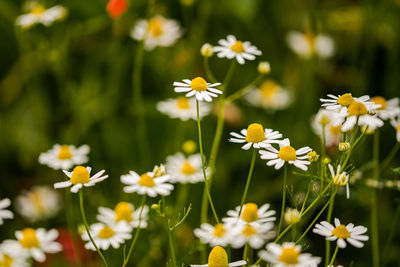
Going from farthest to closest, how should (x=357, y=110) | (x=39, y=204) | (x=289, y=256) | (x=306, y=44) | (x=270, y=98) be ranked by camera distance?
1. (x=306, y=44)
2. (x=270, y=98)
3. (x=39, y=204)
4. (x=357, y=110)
5. (x=289, y=256)

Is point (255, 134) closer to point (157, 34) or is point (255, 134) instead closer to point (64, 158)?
point (64, 158)

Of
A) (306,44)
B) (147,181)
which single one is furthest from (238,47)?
(306,44)

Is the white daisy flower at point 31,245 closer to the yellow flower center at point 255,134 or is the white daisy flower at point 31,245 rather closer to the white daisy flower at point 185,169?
the white daisy flower at point 185,169

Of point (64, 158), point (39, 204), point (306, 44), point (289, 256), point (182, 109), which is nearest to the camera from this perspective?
point (289, 256)

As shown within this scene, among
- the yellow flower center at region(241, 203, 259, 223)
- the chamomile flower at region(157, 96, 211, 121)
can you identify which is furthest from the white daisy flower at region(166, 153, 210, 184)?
the yellow flower center at region(241, 203, 259, 223)

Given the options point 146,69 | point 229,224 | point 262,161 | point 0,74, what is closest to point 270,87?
point 262,161

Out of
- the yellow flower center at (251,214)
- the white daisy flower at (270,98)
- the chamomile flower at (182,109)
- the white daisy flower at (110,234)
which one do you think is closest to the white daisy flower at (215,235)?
the yellow flower center at (251,214)

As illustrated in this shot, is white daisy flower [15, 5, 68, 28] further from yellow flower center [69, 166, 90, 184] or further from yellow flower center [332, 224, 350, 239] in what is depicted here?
yellow flower center [332, 224, 350, 239]

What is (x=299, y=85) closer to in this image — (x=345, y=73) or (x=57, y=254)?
(x=345, y=73)
